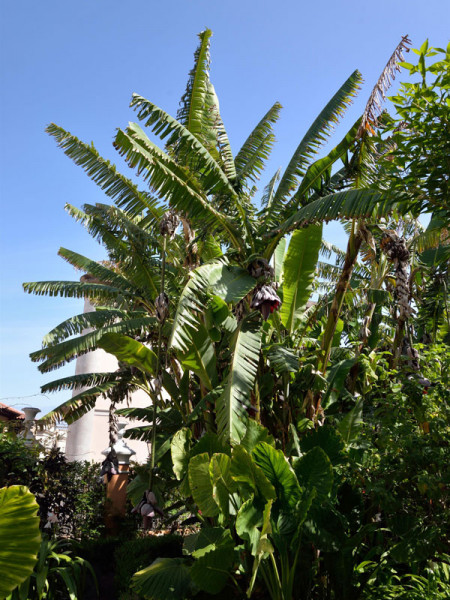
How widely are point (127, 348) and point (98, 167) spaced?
120 inches

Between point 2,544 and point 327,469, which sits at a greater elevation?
point 327,469

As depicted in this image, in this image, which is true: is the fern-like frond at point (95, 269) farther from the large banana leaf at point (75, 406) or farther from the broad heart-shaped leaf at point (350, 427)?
the broad heart-shaped leaf at point (350, 427)

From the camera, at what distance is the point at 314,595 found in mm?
5023

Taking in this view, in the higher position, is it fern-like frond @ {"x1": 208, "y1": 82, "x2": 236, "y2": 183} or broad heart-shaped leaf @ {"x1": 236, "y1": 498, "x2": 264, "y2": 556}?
fern-like frond @ {"x1": 208, "y1": 82, "x2": 236, "y2": 183}

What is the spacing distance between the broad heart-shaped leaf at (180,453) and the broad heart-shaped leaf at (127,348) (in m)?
1.25

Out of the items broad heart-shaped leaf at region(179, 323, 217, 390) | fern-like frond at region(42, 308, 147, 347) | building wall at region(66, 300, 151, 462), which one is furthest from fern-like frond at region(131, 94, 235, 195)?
building wall at region(66, 300, 151, 462)

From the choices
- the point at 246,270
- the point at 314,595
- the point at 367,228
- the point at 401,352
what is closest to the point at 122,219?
the point at 246,270

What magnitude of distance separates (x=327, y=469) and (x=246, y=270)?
2656 millimetres

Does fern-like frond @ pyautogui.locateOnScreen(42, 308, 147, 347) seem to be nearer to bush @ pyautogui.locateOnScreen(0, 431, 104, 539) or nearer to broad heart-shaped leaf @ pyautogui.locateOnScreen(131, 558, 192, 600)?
bush @ pyautogui.locateOnScreen(0, 431, 104, 539)

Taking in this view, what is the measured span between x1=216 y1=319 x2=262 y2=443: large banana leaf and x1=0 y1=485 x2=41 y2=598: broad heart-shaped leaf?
1939 mm

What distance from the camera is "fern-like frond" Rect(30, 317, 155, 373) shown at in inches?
316

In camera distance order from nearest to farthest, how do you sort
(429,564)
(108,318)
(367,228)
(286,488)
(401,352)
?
(286,488), (429,564), (367,228), (401,352), (108,318)

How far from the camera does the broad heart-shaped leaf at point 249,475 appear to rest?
169 inches

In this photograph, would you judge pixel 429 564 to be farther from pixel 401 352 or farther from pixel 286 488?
pixel 401 352
